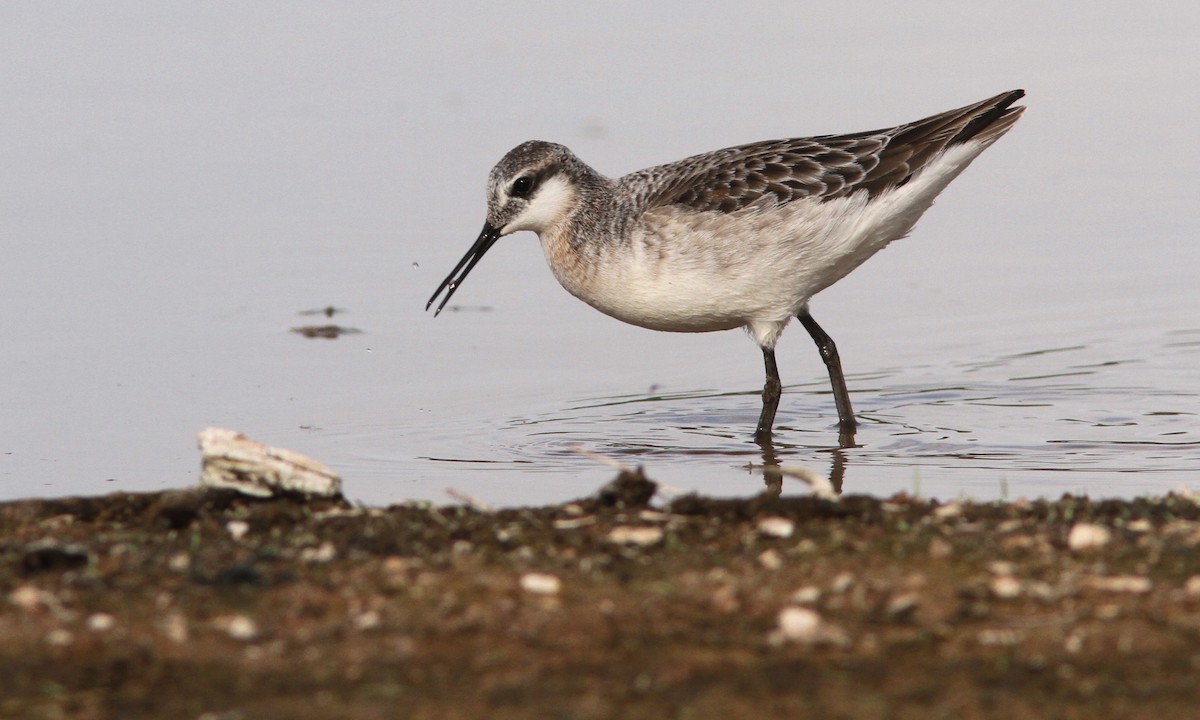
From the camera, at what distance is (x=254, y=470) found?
6.11 m

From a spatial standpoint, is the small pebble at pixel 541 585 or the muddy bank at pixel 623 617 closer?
the muddy bank at pixel 623 617

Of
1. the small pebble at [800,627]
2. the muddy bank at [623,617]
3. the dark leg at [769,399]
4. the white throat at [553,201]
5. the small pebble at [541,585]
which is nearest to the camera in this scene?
the muddy bank at [623,617]

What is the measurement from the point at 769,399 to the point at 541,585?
4.86 metres

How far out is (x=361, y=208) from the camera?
42.4 feet

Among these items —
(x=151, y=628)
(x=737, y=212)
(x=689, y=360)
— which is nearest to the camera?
(x=151, y=628)

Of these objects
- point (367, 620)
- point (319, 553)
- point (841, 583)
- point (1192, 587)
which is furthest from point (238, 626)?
point (1192, 587)

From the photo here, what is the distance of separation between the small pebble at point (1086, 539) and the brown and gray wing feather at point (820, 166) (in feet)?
13.7

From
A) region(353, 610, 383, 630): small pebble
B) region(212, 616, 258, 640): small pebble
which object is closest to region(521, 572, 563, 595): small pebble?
region(353, 610, 383, 630): small pebble

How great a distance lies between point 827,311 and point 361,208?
12.3 feet

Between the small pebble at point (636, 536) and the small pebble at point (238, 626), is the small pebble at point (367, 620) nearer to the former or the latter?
the small pebble at point (238, 626)

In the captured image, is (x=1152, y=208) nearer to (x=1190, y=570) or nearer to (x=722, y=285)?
(x=722, y=285)

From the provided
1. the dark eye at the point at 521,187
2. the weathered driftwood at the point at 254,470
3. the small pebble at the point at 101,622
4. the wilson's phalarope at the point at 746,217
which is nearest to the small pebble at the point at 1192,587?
the small pebble at the point at 101,622

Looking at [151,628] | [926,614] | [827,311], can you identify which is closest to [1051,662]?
[926,614]

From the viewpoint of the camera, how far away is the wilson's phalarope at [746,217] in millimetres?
9000
